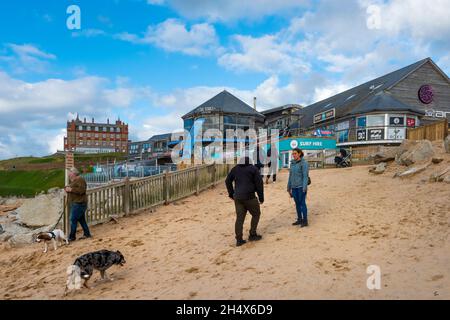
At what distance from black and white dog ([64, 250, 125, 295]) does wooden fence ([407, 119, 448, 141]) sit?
55.1ft

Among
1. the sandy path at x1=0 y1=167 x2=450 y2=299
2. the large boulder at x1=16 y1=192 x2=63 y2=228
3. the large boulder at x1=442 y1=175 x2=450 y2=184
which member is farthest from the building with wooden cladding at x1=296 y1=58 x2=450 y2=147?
the large boulder at x1=16 y1=192 x2=63 y2=228

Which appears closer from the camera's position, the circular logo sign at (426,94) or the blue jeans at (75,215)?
the blue jeans at (75,215)

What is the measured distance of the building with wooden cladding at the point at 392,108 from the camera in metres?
27.7

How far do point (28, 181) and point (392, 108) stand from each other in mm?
53845

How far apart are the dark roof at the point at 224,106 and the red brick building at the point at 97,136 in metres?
72.5

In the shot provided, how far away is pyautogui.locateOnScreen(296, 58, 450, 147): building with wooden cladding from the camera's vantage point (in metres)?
27.7

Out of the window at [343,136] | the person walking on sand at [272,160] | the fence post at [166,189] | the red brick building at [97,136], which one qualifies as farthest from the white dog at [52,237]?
the red brick building at [97,136]

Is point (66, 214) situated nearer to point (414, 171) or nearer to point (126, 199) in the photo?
point (126, 199)

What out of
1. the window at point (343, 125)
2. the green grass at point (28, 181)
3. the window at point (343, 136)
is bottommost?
the green grass at point (28, 181)

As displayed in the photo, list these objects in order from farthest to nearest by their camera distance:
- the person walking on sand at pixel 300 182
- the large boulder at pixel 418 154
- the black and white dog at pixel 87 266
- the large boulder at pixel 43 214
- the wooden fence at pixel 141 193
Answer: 1. the large boulder at pixel 43 214
2. the large boulder at pixel 418 154
3. the wooden fence at pixel 141 193
4. the person walking on sand at pixel 300 182
5. the black and white dog at pixel 87 266

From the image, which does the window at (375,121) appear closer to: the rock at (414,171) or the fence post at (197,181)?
the rock at (414,171)

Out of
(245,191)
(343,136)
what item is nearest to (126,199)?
(245,191)

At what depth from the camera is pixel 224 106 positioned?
39.1 meters
